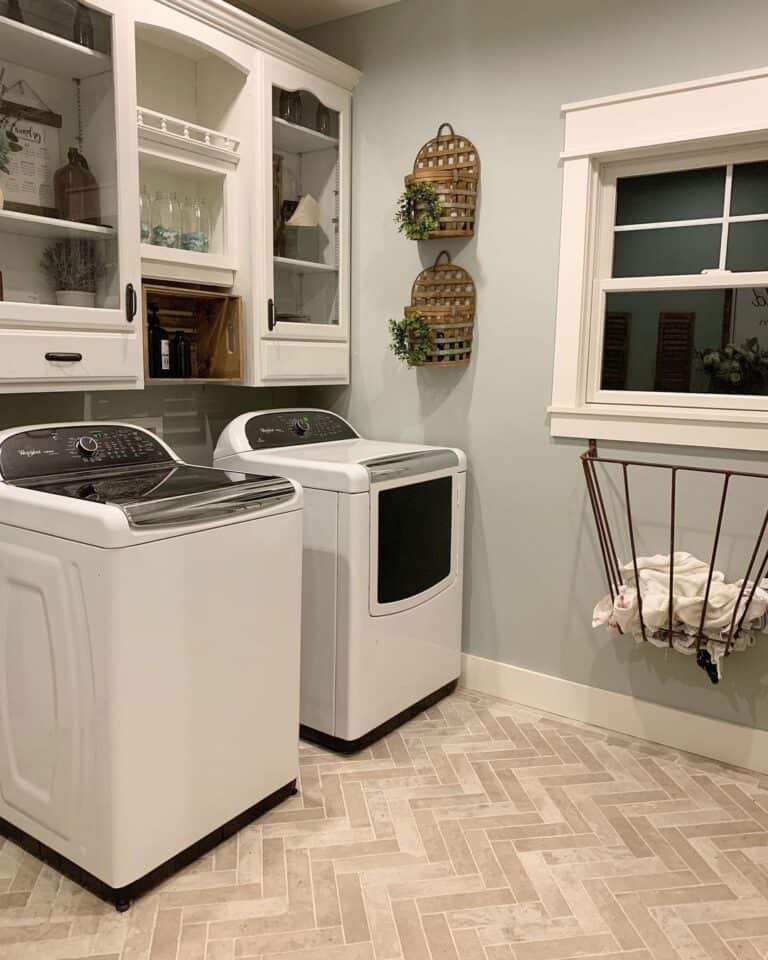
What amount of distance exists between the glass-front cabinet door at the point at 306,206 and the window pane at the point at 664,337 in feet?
3.57

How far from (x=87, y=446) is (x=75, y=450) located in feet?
0.13

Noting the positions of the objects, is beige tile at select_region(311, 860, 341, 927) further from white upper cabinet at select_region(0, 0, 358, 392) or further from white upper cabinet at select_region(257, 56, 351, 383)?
white upper cabinet at select_region(257, 56, 351, 383)

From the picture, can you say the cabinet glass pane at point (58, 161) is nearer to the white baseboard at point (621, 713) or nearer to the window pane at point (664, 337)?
the window pane at point (664, 337)

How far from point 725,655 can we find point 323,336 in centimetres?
184

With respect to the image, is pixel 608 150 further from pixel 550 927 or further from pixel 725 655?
pixel 550 927

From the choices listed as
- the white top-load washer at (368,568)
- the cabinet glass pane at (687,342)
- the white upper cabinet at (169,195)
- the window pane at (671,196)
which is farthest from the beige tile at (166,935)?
the window pane at (671,196)

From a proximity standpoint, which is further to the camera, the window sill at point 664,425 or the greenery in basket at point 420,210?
the greenery in basket at point 420,210

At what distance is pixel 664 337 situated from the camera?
8.55 ft

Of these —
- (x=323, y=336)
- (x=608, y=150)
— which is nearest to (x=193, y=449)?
(x=323, y=336)

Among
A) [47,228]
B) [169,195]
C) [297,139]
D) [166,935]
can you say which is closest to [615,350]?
[297,139]

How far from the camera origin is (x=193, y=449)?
3031 mm

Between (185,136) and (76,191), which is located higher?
(185,136)

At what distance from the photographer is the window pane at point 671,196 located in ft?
8.09

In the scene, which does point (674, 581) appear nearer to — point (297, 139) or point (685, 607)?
point (685, 607)
